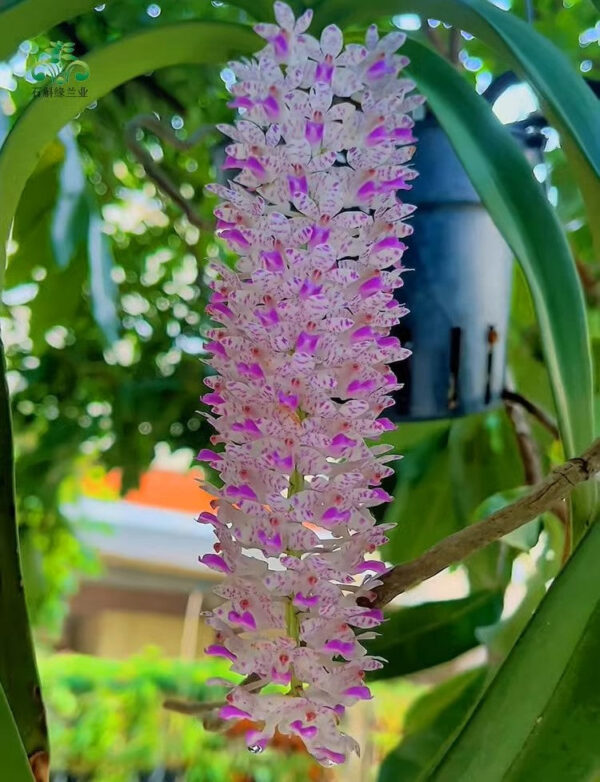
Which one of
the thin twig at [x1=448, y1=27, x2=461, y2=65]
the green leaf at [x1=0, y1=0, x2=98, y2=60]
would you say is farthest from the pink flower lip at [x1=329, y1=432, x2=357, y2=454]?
the thin twig at [x1=448, y1=27, x2=461, y2=65]

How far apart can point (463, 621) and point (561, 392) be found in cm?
23

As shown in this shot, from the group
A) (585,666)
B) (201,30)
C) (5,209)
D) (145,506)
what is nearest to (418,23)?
(201,30)

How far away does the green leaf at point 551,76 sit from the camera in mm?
303

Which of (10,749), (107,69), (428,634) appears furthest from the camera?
(428,634)

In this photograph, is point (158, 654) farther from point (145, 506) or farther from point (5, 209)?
point (5, 209)

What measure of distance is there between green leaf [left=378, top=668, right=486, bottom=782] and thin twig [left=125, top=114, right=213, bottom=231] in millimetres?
417

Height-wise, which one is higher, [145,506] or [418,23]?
[418,23]

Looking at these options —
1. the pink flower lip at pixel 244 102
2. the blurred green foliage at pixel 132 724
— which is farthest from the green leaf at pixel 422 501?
the blurred green foliage at pixel 132 724

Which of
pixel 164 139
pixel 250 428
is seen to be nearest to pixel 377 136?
pixel 250 428

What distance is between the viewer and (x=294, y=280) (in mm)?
270

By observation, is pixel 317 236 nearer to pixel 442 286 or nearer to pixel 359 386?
pixel 359 386

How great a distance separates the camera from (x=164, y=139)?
612mm

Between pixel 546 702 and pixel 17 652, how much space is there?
195mm

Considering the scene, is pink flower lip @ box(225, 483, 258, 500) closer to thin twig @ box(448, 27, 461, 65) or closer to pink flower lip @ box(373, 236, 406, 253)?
pink flower lip @ box(373, 236, 406, 253)
